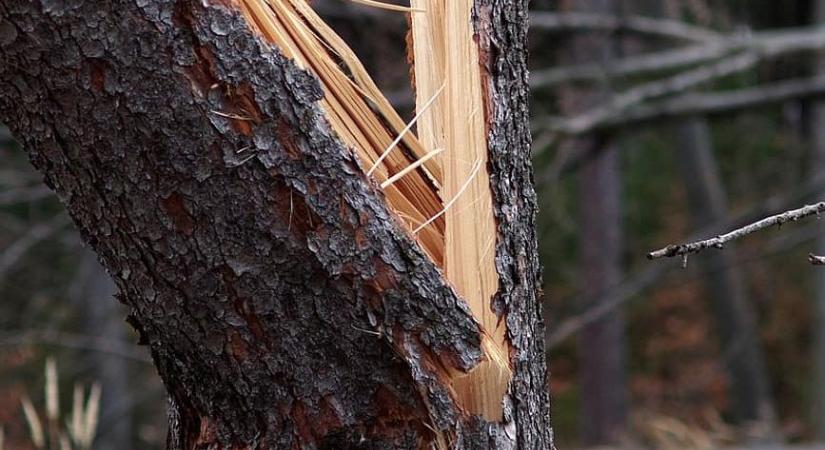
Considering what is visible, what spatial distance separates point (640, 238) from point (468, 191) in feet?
35.6

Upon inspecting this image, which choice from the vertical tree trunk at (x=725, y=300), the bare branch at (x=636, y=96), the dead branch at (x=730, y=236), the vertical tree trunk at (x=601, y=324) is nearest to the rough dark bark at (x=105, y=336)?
the vertical tree trunk at (x=601, y=324)

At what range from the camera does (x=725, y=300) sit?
28.5 feet

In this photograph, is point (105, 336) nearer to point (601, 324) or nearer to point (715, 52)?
point (601, 324)

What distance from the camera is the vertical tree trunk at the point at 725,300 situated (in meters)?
8.34

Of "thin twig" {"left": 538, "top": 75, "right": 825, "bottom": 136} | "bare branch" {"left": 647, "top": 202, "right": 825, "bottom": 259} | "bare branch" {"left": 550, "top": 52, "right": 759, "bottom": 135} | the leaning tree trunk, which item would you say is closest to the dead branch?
"bare branch" {"left": 647, "top": 202, "right": 825, "bottom": 259}

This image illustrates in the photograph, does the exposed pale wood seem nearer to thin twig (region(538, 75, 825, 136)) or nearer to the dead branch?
the dead branch

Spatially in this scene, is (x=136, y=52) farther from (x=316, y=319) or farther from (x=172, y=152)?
(x=316, y=319)

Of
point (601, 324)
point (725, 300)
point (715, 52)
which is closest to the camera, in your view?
point (715, 52)

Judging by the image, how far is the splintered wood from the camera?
111 cm

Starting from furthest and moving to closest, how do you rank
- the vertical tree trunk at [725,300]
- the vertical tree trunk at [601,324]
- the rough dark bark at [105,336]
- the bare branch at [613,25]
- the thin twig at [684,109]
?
the vertical tree trunk at [725,300]
the vertical tree trunk at [601,324]
the rough dark bark at [105,336]
the bare branch at [613,25]
the thin twig at [684,109]

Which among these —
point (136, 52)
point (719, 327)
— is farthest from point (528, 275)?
point (719, 327)

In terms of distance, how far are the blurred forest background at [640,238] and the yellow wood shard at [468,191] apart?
820 millimetres

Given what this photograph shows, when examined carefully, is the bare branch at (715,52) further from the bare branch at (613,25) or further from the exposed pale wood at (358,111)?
the exposed pale wood at (358,111)

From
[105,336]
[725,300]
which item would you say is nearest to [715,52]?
[725,300]
